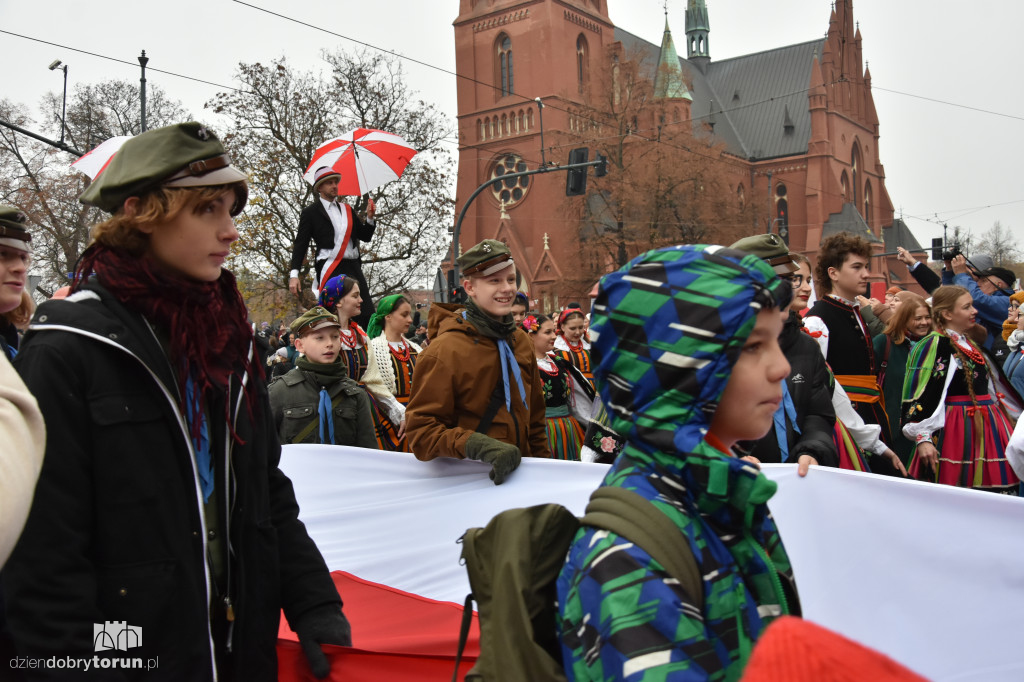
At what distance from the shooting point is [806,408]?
4.82 meters

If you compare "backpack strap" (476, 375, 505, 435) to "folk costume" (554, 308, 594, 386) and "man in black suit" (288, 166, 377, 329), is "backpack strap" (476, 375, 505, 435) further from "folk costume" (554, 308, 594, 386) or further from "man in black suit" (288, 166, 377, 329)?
"man in black suit" (288, 166, 377, 329)

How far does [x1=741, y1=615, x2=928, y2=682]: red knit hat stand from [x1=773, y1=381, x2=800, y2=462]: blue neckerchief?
3.86m

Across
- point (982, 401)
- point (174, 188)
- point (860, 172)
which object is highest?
point (860, 172)

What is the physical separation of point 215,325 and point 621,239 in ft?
153

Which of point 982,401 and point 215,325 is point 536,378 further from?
point 982,401

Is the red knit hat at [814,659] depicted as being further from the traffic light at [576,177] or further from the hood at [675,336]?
the traffic light at [576,177]

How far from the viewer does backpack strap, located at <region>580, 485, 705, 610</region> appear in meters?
1.57

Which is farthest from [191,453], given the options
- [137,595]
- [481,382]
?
[481,382]

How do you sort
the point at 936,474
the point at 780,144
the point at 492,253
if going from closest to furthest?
the point at 492,253 < the point at 936,474 < the point at 780,144

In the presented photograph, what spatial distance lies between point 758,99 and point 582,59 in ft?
76.2

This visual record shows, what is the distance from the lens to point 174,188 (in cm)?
239

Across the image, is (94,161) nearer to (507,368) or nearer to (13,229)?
(13,229)

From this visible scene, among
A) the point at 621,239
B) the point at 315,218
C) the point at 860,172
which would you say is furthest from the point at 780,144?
the point at 315,218

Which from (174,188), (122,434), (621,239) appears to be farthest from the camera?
(621,239)
